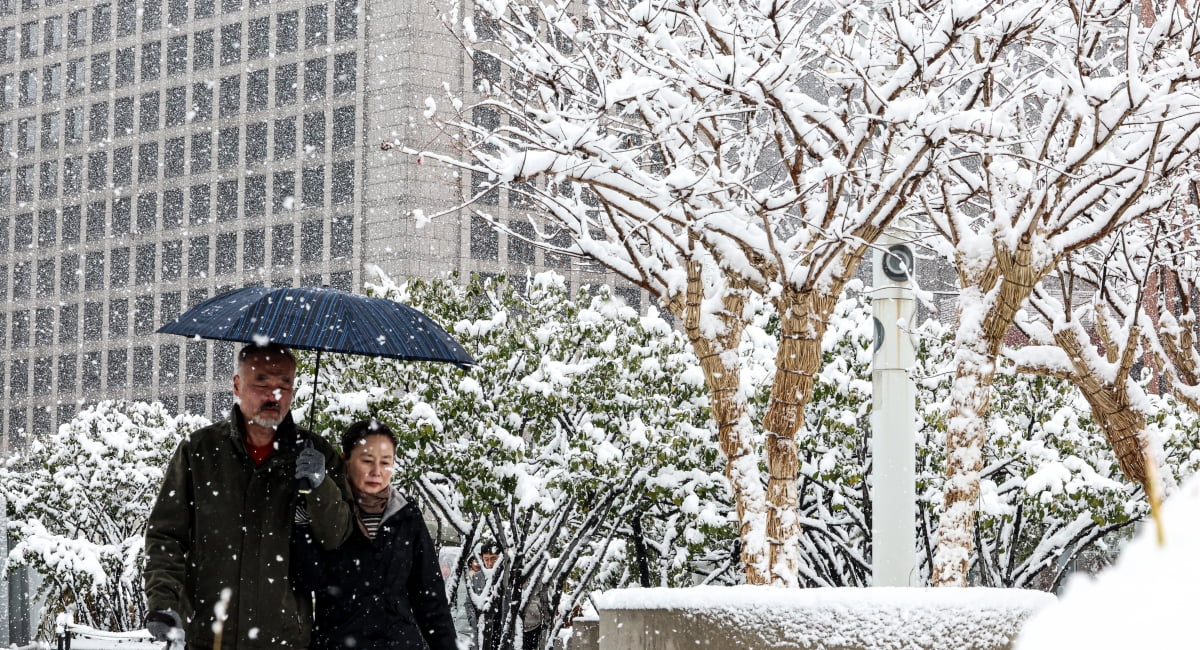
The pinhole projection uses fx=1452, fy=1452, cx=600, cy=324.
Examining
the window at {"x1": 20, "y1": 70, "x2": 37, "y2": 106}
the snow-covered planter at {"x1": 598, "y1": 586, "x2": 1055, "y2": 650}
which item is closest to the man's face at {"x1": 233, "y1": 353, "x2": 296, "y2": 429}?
the snow-covered planter at {"x1": 598, "y1": 586, "x2": 1055, "y2": 650}

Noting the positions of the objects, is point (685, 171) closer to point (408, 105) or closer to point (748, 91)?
point (748, 91)

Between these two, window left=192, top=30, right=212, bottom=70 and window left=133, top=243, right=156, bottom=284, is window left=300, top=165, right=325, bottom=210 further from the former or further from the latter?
window left=133, top=243, right=156, bottom=284

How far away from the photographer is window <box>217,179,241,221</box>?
234 feet

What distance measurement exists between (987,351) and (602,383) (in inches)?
370

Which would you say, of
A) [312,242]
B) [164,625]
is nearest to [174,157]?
[312,242]

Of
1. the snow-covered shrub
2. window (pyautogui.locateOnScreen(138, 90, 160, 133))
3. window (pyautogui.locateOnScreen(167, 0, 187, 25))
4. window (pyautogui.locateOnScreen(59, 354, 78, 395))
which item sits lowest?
the snow-covered shrub

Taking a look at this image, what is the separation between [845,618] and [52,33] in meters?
82.1

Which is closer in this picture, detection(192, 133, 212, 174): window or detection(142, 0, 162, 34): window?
detection(192, 133, 212, 174): window

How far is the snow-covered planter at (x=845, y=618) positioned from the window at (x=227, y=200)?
222ft

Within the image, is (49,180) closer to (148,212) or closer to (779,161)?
(148,212)

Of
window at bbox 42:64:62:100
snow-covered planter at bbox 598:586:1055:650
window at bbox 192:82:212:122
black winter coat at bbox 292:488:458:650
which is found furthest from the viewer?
window at bbox 42:64:62:100

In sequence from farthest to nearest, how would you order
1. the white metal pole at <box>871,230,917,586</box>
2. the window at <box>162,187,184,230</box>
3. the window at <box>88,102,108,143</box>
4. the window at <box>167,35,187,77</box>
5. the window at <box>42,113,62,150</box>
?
the window at <box>42,113,62,150</box>
the window at <box>88,102,108,143</box>
the window at <box>167,35,187,77</box>
the window at <box>162,187,184,230</box>
the white metal pole at <box>871,230,917,586</box>

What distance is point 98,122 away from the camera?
76688 millimetres

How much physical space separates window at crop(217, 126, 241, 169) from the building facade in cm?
7
